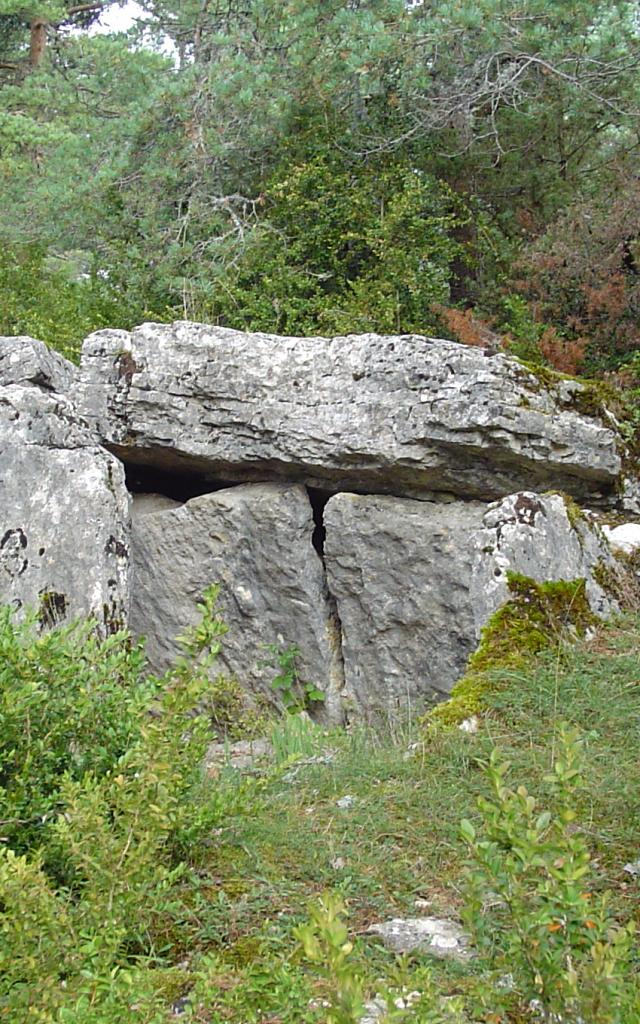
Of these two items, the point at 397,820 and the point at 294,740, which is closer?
the point at 397,820

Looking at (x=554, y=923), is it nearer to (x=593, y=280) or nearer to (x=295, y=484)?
(x=295, y=484)

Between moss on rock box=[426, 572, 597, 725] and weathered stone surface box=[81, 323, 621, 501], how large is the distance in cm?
143

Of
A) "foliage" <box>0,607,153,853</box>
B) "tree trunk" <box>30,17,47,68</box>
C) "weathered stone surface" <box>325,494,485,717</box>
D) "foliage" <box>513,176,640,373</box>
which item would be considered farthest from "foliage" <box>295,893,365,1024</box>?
"tree trunk" <box>30,17,47,68</box>

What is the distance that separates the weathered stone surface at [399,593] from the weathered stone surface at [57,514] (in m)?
1.55

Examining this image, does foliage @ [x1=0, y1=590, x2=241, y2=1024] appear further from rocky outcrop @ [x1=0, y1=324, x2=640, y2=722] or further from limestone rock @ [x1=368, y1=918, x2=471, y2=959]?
rocky outcrop @ [x1=0, y1=324, x2=640, y2=722]

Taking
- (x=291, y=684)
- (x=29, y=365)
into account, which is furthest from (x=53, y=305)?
(x=291, y=684)

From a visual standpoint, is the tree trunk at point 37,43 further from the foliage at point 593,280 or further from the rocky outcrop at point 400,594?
the rocky outcrop at point 400,594

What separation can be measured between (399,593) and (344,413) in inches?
50.5

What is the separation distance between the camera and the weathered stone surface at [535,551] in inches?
243

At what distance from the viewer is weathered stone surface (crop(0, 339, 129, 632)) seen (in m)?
6.64

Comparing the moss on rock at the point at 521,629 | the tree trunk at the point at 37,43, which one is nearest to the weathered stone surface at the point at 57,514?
the moss on rock at the point at 521,629

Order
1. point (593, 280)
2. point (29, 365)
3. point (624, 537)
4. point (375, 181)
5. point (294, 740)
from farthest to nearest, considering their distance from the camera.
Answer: point (375, 181) → point (593, 280) → point (29, 365) → point (624, 537) → point (294, 740)

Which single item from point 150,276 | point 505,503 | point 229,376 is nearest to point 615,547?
point 505,503

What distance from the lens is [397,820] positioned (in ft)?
13.3
